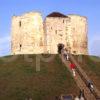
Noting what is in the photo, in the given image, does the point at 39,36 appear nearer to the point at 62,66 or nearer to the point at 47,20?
the point at 47,20

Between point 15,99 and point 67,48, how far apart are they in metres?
21.7

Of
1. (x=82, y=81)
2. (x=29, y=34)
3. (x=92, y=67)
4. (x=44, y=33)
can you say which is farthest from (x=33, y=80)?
(x=44, y=33)

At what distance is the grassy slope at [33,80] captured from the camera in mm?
46603

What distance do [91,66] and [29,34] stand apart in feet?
36.0

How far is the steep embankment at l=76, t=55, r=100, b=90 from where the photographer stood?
5254 cm

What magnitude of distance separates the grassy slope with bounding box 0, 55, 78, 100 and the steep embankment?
99.9 inches

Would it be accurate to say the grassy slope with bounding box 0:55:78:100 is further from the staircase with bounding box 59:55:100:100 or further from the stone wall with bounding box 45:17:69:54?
the stone wall with bounding box 45:17:69:54

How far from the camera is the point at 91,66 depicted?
57.9 metres

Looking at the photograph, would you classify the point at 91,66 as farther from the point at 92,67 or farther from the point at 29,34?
the point at 29,34

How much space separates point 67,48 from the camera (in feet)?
216

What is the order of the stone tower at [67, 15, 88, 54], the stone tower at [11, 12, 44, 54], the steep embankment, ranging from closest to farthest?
the steep embankment
the stone tower at [11, 12, 44, 54]
the stone tower at [67, 15, 88, 54]

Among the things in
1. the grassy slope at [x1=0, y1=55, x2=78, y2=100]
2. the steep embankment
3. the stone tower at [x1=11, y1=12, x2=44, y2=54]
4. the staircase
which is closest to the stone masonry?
the stone tower at [x1=11, y1=12, x2=44, y2=54]

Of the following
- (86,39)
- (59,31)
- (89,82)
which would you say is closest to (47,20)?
(59,31)

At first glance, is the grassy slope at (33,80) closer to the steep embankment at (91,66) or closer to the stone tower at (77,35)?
the steep embankment at (91,66)
